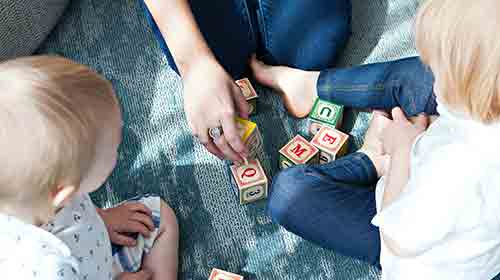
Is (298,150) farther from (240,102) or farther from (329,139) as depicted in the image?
(240,102)

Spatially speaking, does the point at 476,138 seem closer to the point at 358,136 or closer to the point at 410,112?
the point at 410,112

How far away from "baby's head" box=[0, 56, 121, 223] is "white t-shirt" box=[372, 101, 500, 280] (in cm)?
42

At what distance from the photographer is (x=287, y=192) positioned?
116cm

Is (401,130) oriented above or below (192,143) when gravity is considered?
above

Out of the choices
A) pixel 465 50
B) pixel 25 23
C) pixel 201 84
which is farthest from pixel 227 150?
pixel 25 23

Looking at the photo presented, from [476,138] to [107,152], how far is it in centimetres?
49

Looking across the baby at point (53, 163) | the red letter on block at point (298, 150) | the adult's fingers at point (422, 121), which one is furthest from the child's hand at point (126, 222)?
the adult's fingers at point (422, 121)

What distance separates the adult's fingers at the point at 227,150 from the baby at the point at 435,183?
0.09 metres

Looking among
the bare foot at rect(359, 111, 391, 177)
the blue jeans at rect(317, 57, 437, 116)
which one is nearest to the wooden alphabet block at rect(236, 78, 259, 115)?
the blue jeans at rect(317, 57, 437, 116)

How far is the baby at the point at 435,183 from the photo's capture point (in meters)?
0.78

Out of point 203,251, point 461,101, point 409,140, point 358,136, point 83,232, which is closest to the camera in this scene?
point 461,101

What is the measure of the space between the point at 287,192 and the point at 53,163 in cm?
52

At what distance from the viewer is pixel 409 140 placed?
1110 mm

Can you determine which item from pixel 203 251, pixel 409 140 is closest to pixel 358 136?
pixel 409 140
